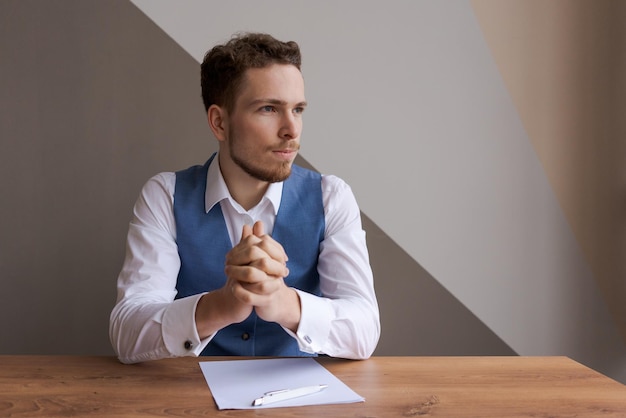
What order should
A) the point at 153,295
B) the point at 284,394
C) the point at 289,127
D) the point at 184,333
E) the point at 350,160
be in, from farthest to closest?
the point at 350,160 < the point at 289,127 < the point at 153,295 < the point at 184,333 < the point at 284,394

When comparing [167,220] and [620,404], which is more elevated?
[167,220]

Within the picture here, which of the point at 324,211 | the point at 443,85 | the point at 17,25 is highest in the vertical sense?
the point at 17,25

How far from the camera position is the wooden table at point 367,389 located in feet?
3.14

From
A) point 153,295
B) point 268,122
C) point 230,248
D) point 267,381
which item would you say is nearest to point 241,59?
point 268,122

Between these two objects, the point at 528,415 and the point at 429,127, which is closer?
the point at 528,415

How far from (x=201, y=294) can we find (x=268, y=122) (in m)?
0.51

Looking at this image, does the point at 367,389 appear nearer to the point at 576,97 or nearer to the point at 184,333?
the point at 184,333

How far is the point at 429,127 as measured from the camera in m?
2.16

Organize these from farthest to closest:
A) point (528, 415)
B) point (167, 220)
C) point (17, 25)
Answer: point (17, 25) → point (167, 220) → point (528, 415)

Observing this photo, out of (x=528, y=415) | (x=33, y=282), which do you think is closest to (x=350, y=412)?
(x=528, y=415)

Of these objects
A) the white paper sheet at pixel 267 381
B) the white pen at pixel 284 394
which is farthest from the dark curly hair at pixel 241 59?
the white pen at pixel 284 394

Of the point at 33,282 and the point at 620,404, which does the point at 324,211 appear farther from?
the point at 33,282

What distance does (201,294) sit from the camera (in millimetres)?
1213

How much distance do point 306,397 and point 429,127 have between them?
1345 millimetres
